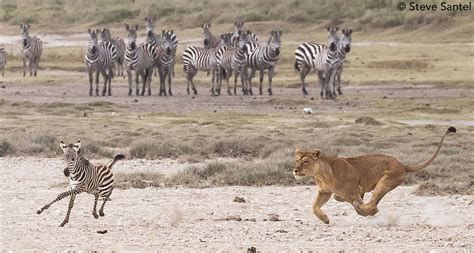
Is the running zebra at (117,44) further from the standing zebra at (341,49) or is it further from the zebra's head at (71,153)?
the zebra's head at (71,153)

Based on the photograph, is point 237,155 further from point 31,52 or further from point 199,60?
point 31,52

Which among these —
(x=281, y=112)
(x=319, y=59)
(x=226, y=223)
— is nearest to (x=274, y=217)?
(x=226, y=223)

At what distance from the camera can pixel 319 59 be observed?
117ft

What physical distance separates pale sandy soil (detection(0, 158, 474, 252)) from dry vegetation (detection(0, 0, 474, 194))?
946 millimetres

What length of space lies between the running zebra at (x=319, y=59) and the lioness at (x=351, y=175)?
22.0m

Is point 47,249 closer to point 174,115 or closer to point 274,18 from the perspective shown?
point 174,115

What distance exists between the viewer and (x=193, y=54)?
38.2m

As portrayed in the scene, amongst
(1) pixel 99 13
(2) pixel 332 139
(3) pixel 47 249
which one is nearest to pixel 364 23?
(1) pixel 99 13

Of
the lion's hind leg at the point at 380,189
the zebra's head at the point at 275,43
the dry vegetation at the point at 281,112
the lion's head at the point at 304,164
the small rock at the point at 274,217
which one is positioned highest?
the lion's head at the point at 304,164

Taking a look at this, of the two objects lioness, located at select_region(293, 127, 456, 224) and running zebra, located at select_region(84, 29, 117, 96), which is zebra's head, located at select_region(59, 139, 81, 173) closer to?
lioness, located at select_region(293, 127, 456, 224)

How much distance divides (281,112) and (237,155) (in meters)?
9.23

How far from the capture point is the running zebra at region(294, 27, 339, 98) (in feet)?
115

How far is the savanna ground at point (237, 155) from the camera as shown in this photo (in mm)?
12023

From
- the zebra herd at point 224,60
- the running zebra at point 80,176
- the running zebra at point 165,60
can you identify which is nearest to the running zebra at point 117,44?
the zebra herd at point 224,60
